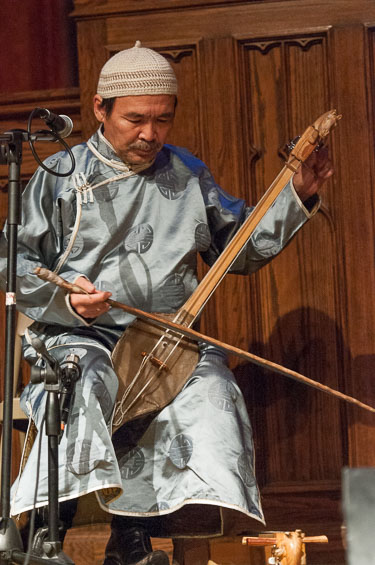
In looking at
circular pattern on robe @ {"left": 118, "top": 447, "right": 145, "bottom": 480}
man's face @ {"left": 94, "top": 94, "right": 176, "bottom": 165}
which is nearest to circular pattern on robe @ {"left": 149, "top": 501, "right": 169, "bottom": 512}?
circular pattern on robe @ {"left": 118, "top": 447, "right": 145, "bottom": 480}

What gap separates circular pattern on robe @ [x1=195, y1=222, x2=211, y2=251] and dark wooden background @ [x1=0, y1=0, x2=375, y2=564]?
542 mm

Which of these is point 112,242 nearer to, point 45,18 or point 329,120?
point 329,120

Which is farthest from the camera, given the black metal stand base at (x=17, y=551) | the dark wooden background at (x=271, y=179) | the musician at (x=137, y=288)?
the dark wooden background at (x=271, y=179)

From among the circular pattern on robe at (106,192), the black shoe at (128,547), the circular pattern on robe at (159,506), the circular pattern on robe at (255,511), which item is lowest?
the black shoe at (128,547)

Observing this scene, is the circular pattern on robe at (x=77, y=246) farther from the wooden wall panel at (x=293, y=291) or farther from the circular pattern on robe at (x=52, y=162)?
the wooden wall panel at (x=293, y=291)

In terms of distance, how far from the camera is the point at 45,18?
3.84 m

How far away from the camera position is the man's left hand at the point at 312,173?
2.89m

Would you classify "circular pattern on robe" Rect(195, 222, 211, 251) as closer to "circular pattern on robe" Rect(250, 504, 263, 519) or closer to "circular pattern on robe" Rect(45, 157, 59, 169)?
"circular pattern on robe" Rect(45, 157, 59, 169)

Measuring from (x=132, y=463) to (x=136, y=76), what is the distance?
1.07 metres

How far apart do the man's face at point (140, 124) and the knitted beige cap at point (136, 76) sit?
0.02m

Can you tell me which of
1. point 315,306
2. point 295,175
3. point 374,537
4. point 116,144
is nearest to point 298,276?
point 315,306

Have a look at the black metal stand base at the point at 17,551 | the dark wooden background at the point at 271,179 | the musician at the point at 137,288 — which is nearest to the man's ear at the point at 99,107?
the musician at the point at 137,288

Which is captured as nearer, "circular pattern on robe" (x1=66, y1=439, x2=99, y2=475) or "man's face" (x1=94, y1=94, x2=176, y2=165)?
"circular pattern on robe" (x1=66, y1=439, x2=99, y2=475)

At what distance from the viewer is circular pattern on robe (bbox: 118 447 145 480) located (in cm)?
273
